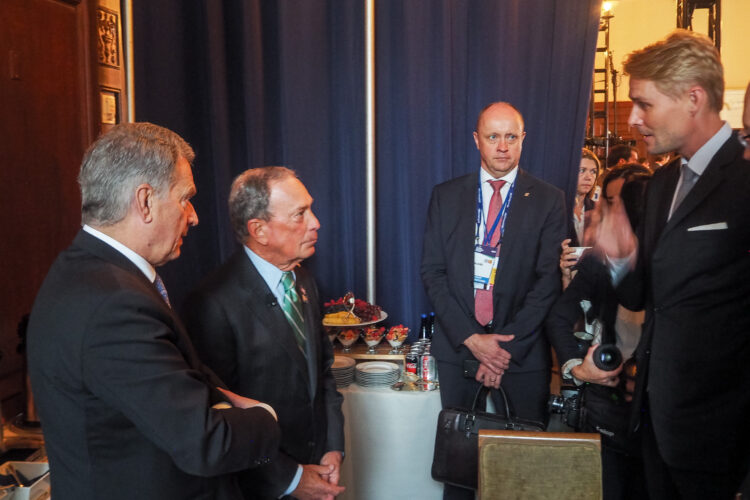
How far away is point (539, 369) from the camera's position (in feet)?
8.32

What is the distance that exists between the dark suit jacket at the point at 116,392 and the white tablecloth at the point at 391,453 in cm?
167

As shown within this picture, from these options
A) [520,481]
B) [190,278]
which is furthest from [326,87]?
[520,481]

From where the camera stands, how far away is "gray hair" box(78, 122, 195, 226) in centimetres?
114

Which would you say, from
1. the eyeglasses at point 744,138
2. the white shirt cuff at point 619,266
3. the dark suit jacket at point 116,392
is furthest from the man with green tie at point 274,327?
the eyeglasses at point 744,138

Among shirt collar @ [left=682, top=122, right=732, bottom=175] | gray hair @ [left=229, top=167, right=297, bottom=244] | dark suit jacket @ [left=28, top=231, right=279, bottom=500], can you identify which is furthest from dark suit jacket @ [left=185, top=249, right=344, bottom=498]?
shirt collar @ [left=682, top=122, right=732, bottom=175]

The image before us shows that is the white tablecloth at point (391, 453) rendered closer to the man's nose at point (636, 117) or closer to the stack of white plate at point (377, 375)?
the stack of white plate at point (377, 375)

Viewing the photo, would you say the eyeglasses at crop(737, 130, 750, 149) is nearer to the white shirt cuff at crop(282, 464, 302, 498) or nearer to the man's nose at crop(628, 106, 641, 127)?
the man's nose at crop(628, 106, 641, 127)

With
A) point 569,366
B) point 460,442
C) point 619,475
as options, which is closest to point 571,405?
point 569,366

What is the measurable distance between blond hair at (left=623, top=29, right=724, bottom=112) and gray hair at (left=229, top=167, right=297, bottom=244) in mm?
1088

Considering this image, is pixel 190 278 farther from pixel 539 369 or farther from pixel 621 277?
pixel 621 277

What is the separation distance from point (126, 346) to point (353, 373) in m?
1.95

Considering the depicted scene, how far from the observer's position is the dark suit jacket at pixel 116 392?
103 centimetres

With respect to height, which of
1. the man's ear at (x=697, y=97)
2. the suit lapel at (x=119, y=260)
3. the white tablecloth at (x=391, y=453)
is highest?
the man's ear at (x=697, y=97)

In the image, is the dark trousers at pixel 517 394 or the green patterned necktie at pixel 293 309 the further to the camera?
the dark trousers at pixel 517 394
